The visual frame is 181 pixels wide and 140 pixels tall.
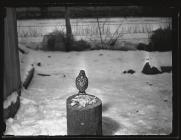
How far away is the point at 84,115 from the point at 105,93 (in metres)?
2.76

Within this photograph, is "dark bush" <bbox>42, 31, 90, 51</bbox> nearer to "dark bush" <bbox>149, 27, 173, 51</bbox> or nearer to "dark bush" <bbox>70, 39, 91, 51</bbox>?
"dark bush" <bbox>70, 39, 91, 51</bbox>

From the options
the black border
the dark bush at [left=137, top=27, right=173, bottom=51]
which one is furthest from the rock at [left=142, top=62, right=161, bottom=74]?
the black border

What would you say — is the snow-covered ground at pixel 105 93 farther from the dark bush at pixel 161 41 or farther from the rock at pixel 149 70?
the dark bush at pixel 161 41

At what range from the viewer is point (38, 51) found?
1150 cm

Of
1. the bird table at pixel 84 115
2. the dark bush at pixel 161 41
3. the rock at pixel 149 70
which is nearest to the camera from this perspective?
the bird table at pixel 84 115

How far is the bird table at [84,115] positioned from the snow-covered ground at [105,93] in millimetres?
670

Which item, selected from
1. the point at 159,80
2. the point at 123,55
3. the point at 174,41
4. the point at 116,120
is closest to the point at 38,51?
the point at 123,55

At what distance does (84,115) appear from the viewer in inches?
180

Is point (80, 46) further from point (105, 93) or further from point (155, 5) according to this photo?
point (155, 5)

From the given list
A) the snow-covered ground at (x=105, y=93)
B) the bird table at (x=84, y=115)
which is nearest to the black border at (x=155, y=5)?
the bird table at (x=84, y=115)

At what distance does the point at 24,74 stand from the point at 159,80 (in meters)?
3.57

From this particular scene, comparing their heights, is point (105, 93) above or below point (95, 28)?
below

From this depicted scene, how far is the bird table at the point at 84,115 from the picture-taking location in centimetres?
457

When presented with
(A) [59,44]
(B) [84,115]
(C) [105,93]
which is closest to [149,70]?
(C) [105,93]
